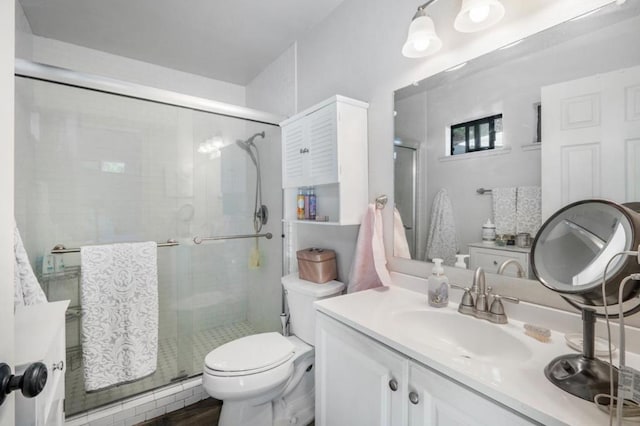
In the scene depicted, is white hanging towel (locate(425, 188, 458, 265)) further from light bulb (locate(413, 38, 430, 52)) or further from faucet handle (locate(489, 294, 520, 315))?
light bulb (locate(413, 38, 430, 52))

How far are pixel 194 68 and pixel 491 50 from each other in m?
2.48

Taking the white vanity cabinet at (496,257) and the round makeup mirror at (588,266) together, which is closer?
the round makeup mirror at (588,266)

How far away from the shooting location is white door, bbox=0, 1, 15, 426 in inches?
18.5

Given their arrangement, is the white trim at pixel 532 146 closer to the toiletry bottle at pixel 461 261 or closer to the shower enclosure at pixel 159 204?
the toiletry bottle at pixel 461 261

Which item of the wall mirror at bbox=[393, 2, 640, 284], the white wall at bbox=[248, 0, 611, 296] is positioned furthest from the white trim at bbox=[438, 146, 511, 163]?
the white wall at bbox=[248, 0, 611, 296]

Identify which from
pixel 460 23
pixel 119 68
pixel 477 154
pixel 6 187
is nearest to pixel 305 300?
pixel 477 154

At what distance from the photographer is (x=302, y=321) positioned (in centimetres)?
169

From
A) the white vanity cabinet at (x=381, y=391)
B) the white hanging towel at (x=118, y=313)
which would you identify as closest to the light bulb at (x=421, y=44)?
the white vanity cabinet at (x=381, y=391)

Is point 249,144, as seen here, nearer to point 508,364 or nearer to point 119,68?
point 119,68

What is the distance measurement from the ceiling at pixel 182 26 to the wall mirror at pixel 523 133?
1102 millimetres

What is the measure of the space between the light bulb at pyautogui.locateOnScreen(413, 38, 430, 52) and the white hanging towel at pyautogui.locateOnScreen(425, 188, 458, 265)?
0.61m

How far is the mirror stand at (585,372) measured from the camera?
0.62 meters

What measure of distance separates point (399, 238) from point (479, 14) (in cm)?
97

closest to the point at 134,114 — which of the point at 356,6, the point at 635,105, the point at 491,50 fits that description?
the point at 356,6
